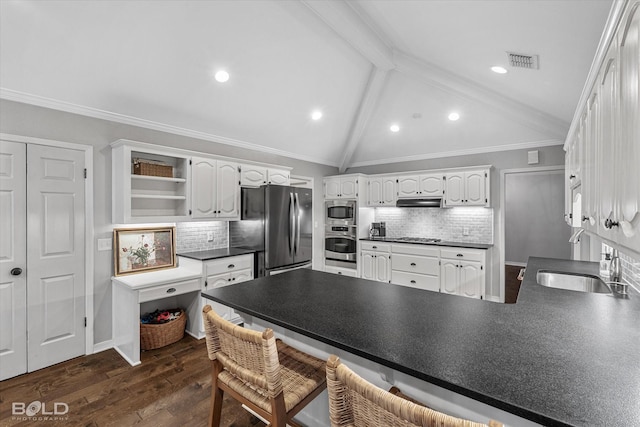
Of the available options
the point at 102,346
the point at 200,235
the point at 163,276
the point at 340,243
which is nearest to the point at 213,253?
the point at 200,235

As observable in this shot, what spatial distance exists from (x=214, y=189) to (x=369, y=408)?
3539 millimetres

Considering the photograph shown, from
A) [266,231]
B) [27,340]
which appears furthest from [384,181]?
[27,340]

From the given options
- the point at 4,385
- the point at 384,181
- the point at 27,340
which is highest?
the point at 384,181

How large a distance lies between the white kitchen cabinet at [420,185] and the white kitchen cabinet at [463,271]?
3.41 ft

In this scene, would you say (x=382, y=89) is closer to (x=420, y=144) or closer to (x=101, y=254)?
(x=420, y=144)

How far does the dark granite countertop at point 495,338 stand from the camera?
84 centimetres

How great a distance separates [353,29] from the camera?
3176mm

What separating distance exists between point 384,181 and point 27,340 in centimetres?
525

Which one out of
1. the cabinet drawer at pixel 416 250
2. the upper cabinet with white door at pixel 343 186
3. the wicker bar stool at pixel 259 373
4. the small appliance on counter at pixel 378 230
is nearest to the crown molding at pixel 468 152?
the upper cabinet with white door at pixel 343 186

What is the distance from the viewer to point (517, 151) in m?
4.67

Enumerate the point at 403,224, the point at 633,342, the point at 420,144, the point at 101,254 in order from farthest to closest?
the point at 403,224 → the point at 420,144 → the point at 101,254 → the point at 633,342

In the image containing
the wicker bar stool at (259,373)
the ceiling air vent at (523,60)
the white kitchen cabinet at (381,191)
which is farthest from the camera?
the white kitchen cabinet at (381,191)

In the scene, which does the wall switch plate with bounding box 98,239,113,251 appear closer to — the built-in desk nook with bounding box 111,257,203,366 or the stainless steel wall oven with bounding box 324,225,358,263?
the built-in desk nook with bounding box 111,257,203,366

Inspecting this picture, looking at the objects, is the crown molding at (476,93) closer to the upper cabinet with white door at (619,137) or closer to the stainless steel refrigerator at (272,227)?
the stainless steel refrigerator at (272,227)
